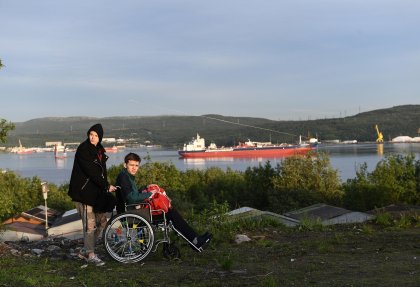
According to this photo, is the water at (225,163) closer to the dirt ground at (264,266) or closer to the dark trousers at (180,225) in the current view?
the dirt ground at (264,266)

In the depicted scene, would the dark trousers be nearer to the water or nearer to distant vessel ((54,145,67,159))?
the water

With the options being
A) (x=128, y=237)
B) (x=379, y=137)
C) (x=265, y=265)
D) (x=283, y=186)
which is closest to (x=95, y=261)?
(x=128, y=237)

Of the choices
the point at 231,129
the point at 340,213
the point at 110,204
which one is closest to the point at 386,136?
the point at 231,129

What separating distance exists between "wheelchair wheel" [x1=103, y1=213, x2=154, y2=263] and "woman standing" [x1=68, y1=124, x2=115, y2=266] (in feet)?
0.68

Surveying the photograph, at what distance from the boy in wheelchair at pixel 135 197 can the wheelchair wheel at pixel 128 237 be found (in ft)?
0.63

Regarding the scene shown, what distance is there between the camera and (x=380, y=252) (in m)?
5.32

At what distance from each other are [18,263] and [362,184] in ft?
60.6

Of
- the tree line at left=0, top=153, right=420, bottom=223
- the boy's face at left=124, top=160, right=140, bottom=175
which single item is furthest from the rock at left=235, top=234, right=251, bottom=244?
the tree line at left=0, top=153, right=420, bottom=223

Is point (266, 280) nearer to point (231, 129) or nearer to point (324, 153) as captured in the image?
point (324, 153)

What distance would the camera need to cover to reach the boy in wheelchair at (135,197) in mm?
5531

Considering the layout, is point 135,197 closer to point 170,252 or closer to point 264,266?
point 170,252

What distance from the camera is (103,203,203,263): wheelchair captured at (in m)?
5.42

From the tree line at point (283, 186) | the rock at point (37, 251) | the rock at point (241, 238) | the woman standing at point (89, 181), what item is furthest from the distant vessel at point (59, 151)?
the woman standing at point (89, 181)

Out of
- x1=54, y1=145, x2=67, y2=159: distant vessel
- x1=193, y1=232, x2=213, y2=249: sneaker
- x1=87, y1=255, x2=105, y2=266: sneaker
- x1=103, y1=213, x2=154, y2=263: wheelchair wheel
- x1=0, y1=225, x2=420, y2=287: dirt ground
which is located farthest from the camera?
x1=54, y1=145, x2=67, y2=159: distant vessel
